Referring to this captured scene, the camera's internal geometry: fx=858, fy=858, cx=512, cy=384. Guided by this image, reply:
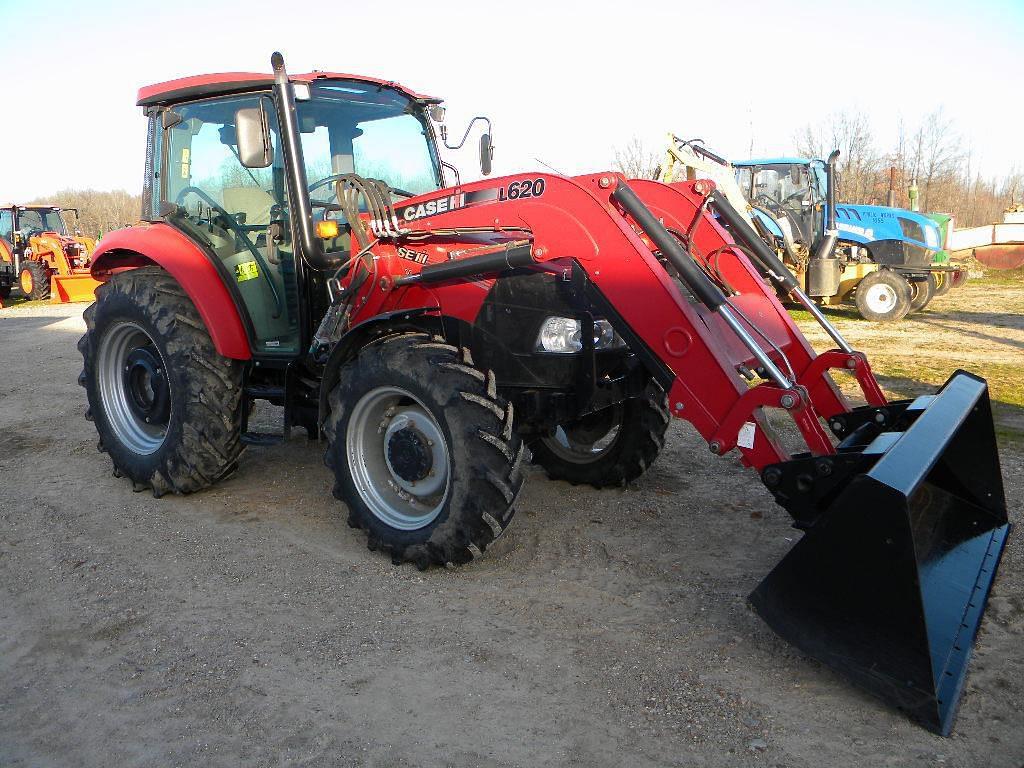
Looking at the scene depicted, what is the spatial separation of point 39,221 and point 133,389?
17.7 m

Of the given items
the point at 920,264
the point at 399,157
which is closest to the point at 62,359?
the point at 399,157

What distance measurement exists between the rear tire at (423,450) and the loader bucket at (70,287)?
54.4ft

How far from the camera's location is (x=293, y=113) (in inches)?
173

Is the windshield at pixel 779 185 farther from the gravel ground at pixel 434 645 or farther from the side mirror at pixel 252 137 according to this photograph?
the side mirror at pixel 252 137

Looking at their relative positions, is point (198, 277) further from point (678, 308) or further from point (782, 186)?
point (782, 186)

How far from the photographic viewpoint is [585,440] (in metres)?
5.21

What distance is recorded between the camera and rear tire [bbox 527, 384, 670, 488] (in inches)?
191

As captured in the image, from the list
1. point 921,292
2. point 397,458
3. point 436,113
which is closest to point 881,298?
point 921,292

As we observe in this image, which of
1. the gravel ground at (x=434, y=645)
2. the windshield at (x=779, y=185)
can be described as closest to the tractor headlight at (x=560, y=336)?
the gravel ground at (x=434, y=645)

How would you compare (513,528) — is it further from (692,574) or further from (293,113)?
(293,113)

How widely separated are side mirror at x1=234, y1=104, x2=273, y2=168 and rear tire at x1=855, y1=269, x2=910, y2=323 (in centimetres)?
1108

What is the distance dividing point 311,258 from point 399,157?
1097 millimetres

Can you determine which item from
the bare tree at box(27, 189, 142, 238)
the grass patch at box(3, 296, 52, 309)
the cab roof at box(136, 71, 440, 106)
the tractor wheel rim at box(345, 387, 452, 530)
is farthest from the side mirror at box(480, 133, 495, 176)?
the bare tree at box(27, 189, 142, 238)

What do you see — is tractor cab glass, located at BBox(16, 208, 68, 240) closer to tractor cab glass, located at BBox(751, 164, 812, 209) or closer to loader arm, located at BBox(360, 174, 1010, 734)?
tractor cab glass, located at BBox(751, 164, 812, 209)
